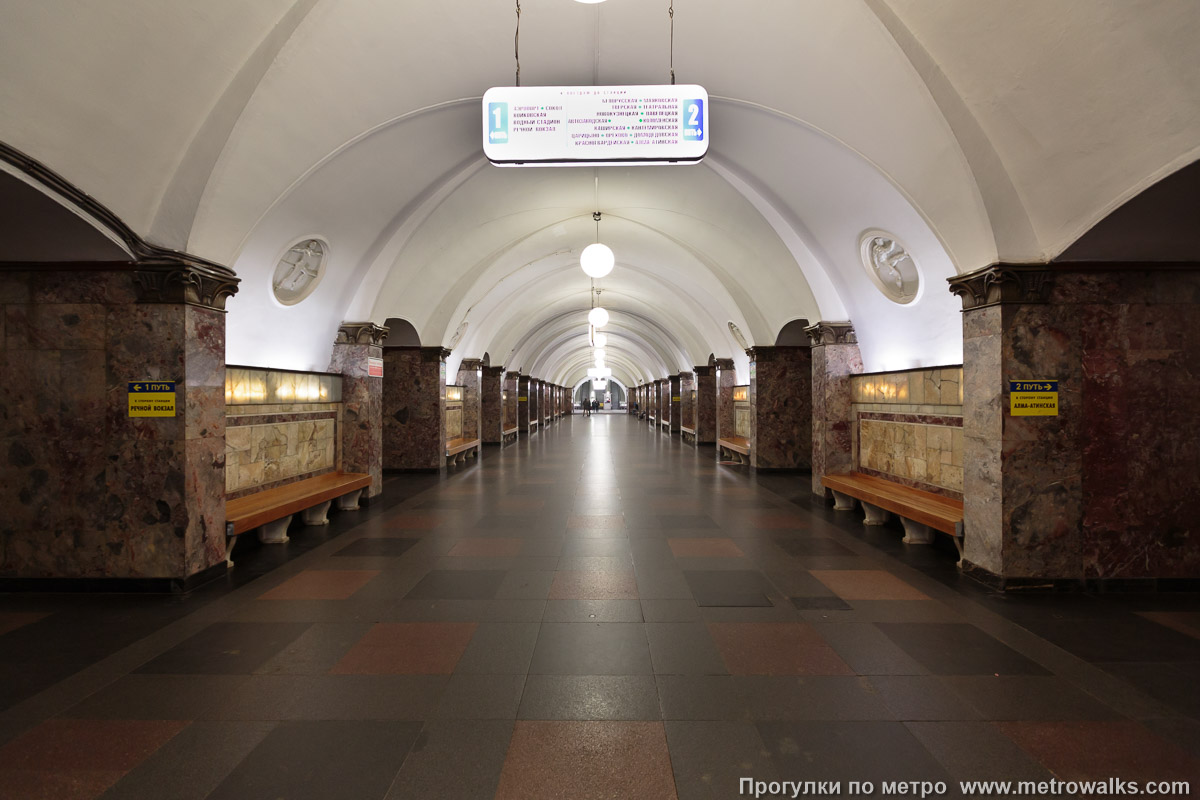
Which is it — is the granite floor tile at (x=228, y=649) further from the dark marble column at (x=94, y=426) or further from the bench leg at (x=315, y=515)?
the bench leg at (x=315, y=515)

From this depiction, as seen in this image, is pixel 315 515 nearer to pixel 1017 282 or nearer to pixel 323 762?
pixel 323 762

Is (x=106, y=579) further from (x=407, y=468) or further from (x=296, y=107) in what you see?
(x=407, y=468)

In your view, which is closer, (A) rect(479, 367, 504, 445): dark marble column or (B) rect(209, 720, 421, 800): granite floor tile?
(B) rect(209, 720, 421, 800): granite floor tile

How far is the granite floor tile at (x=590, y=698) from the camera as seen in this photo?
2924 millimetres

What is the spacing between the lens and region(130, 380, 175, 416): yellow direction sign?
4730 mm

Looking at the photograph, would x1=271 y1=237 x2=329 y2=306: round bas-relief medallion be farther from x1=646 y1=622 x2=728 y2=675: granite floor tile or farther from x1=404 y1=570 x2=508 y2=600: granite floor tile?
x1=646 y1=622 x2=728 y2=675: granite floor tile

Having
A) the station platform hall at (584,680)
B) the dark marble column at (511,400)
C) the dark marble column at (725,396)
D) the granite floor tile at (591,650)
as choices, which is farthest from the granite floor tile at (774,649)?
the dark marble column at (511,400)

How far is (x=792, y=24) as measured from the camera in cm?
452

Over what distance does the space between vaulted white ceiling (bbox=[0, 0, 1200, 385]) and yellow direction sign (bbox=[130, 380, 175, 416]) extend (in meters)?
1.26

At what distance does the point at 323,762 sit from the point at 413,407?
1008cm

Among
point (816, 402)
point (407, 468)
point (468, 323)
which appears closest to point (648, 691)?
point (816, 402)

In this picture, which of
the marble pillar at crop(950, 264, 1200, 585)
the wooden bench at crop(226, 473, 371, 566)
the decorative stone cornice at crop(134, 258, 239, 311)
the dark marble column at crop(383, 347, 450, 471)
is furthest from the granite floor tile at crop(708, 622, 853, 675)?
the dark marble column at crop(383, 347, 450, 471)

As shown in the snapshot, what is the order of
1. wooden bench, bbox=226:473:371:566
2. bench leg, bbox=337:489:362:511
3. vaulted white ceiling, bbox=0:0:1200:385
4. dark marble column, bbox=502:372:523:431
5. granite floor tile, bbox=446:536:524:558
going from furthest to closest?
1. dark marble column, bbox=502:372:523:431
2. bench leg, bbox=337:489:362:511
3. granite floor tile, bbox=446:536:524:558
4. wooden bench, bbox=226:473:371:566
5. vaulted white ceiling, bbox=0:0:1200:385

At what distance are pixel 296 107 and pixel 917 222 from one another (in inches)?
258
